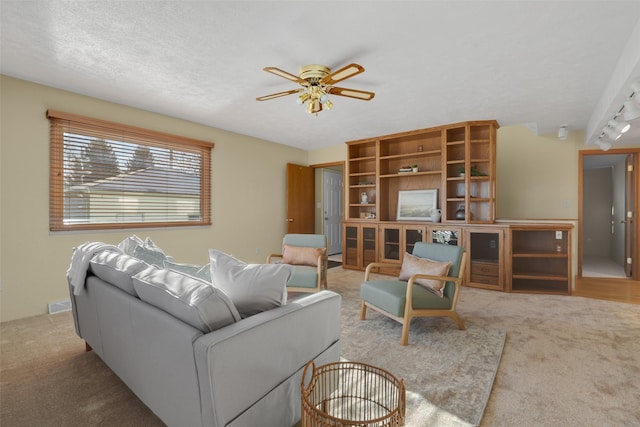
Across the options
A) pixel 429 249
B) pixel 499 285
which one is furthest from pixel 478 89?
pixel 499 285

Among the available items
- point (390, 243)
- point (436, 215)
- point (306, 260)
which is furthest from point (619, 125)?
point (306, 260)

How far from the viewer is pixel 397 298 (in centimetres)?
253

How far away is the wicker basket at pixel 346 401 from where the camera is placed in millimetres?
1086

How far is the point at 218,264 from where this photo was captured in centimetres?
162

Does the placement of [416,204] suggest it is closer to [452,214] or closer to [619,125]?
[452,214]

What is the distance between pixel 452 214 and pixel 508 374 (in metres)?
3.12

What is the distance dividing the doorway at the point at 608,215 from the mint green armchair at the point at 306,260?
402 cm

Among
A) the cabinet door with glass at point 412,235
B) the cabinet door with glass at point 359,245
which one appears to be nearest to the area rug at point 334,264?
the cabinet door with glass at point 359,245

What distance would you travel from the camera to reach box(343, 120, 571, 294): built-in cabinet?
403 centimetres

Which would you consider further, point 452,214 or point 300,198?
point 300,198

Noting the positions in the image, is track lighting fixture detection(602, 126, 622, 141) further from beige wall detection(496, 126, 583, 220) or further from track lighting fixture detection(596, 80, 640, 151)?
beige wall detection(496, 126, 583, 220)

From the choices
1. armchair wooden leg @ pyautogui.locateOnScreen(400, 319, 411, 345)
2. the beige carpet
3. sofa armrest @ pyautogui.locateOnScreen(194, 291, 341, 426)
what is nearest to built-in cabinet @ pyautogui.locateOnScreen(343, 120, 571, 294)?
the beige carpet

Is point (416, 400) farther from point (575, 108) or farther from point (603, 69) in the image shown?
point (575, 108)

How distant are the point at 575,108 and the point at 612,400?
11.0ft
